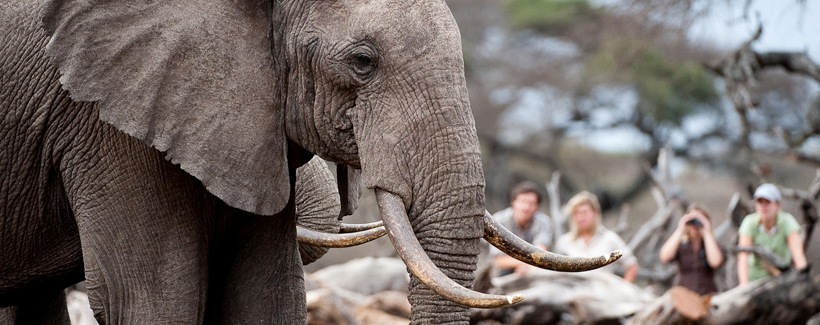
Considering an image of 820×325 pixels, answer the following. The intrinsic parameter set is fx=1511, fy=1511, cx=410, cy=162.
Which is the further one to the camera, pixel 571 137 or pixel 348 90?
pixel 571 137

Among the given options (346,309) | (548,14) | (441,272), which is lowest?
(441,272)

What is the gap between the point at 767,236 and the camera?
30.1 ft

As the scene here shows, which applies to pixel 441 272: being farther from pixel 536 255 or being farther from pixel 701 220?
pixel 701 220

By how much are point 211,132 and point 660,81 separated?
80.1 ft

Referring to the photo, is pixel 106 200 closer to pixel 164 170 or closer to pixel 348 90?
pixel 164 170

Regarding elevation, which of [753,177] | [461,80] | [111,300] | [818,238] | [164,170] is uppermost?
[753,177]

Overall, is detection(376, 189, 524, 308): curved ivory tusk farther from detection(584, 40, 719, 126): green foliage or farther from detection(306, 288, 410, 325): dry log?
detection(584, 40, 719, 126): green foliage

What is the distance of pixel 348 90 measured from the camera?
4.29 meters

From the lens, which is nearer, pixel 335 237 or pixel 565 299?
pixel 335 237

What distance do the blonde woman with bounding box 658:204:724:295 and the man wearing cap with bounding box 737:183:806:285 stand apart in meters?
0.18

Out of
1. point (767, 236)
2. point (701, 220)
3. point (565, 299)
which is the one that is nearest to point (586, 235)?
point (565, 299)

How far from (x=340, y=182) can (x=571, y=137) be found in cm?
2747

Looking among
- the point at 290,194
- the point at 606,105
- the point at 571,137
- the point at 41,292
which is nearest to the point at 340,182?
the point at 290,194

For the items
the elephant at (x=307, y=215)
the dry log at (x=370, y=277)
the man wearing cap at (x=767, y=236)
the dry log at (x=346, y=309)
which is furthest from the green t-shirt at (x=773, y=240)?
the elephant at (x=307, y=215)
